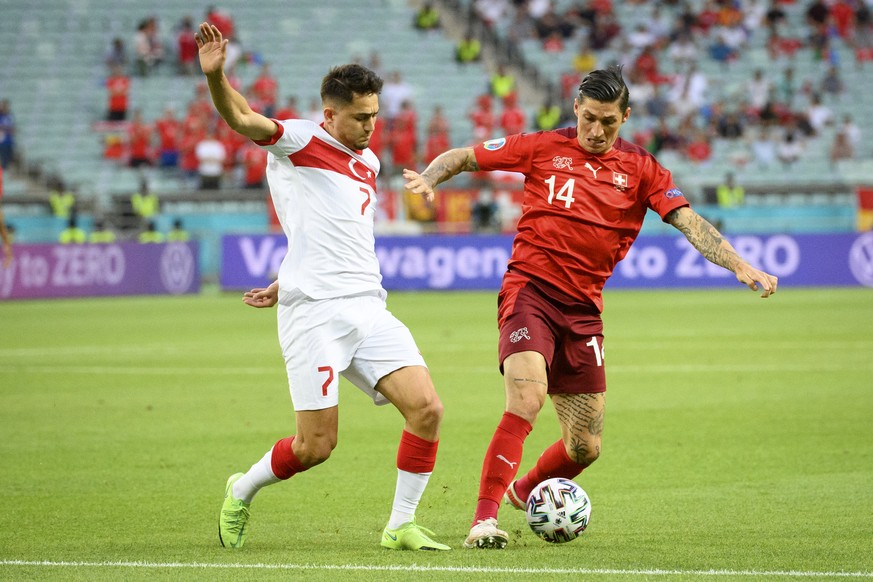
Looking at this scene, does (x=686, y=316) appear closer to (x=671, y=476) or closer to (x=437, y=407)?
(x=671, y=476)

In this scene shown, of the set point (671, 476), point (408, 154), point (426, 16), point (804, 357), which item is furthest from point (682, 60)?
point (671, 476)

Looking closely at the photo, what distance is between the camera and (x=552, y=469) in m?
6.86

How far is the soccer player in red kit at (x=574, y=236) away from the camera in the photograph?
6477 millimetres

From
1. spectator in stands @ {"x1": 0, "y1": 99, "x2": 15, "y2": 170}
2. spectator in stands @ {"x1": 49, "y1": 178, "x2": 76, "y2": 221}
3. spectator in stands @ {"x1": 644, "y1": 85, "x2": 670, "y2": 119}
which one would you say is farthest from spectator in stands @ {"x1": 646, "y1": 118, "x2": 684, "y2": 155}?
spectator in stands @ {"x1": 0, "y1": 99, "x2": 15, "y2": 170}

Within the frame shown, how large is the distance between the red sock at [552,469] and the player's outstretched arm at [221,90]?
7.57 feet

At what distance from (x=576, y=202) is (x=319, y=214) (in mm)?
1390

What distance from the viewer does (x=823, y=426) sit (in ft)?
33.3

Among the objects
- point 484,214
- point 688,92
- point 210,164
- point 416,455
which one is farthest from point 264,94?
point 416,455

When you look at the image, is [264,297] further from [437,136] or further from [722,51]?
[722,51]

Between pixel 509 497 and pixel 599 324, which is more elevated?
pixel 599 324

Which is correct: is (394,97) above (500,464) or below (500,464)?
above

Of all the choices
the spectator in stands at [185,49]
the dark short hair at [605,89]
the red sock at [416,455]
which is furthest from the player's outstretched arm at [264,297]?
the spectator in stands at [185,49]

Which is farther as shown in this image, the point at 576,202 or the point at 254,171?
the point at 254,171

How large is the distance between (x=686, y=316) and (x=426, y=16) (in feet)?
57.7
